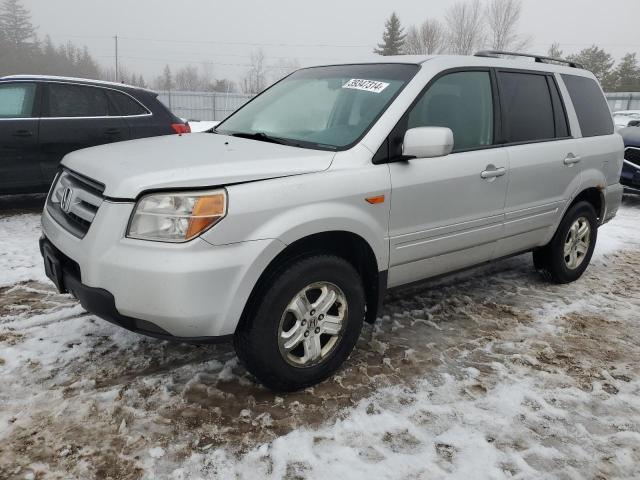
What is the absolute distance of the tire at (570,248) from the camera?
4.36 meters

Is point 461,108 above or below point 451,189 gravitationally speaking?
above

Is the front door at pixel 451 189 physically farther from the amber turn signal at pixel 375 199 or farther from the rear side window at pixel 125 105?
the rear side window at pixel 125 105

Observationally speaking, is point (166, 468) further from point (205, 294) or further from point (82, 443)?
point (205, 294)

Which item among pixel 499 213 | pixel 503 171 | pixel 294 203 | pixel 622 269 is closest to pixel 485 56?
pixel 503 171

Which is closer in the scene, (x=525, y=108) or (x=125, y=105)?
(x=525, y=108)

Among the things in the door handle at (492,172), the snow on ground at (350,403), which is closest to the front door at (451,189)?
the door handle at (492,172)

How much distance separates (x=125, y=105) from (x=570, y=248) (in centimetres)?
530

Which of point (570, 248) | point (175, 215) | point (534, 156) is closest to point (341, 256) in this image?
point (175, 215)

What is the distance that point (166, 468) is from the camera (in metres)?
2.16

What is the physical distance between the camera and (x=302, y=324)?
2.66m

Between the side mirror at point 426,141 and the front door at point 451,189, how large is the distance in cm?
14

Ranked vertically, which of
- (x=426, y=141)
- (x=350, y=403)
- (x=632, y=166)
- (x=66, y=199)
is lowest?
(x=350, y=403)

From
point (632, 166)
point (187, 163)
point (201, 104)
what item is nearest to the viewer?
point (187, 163)

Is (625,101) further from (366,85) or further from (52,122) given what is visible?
(366,85)
